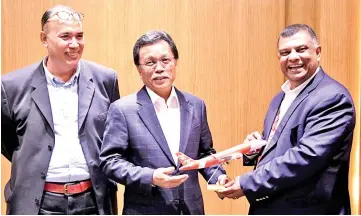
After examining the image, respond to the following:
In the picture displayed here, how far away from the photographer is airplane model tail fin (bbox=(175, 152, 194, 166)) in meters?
2.65

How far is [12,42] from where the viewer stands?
402cm

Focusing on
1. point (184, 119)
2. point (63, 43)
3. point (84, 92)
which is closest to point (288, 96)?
point (184, 119)

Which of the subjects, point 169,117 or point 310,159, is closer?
point 310,159

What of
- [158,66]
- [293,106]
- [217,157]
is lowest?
[217,157]

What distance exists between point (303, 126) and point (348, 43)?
4.16ft

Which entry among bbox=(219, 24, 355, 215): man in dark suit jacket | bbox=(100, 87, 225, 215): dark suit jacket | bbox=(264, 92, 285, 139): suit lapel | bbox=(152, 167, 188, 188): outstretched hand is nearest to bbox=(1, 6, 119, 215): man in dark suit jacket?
bbox=(100, 87, 225, 215): dark suit jacket

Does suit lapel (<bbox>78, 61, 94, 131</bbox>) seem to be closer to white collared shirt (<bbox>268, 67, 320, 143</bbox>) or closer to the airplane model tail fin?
the airplane model tail fin

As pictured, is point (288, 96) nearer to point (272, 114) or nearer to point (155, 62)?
point (272, 114)

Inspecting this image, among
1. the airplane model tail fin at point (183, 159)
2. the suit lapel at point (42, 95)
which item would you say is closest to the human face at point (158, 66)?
the airplane model tail fin at point (183, 159)

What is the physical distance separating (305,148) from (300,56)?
1.40 feet

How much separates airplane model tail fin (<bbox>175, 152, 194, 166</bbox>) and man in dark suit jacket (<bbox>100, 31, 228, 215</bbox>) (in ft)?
0.20

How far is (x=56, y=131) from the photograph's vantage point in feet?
9.43

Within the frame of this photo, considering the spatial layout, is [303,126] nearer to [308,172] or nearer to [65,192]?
[308,172]

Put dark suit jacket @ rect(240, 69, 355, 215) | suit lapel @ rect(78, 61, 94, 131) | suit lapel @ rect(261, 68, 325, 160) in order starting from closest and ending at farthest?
dark suit jacket @ rect(240, 69, 355, 215) → suit lapel @ rect(261, 68, 325, 160) → suit lapel @ rect(78, 61, 94, 131)
